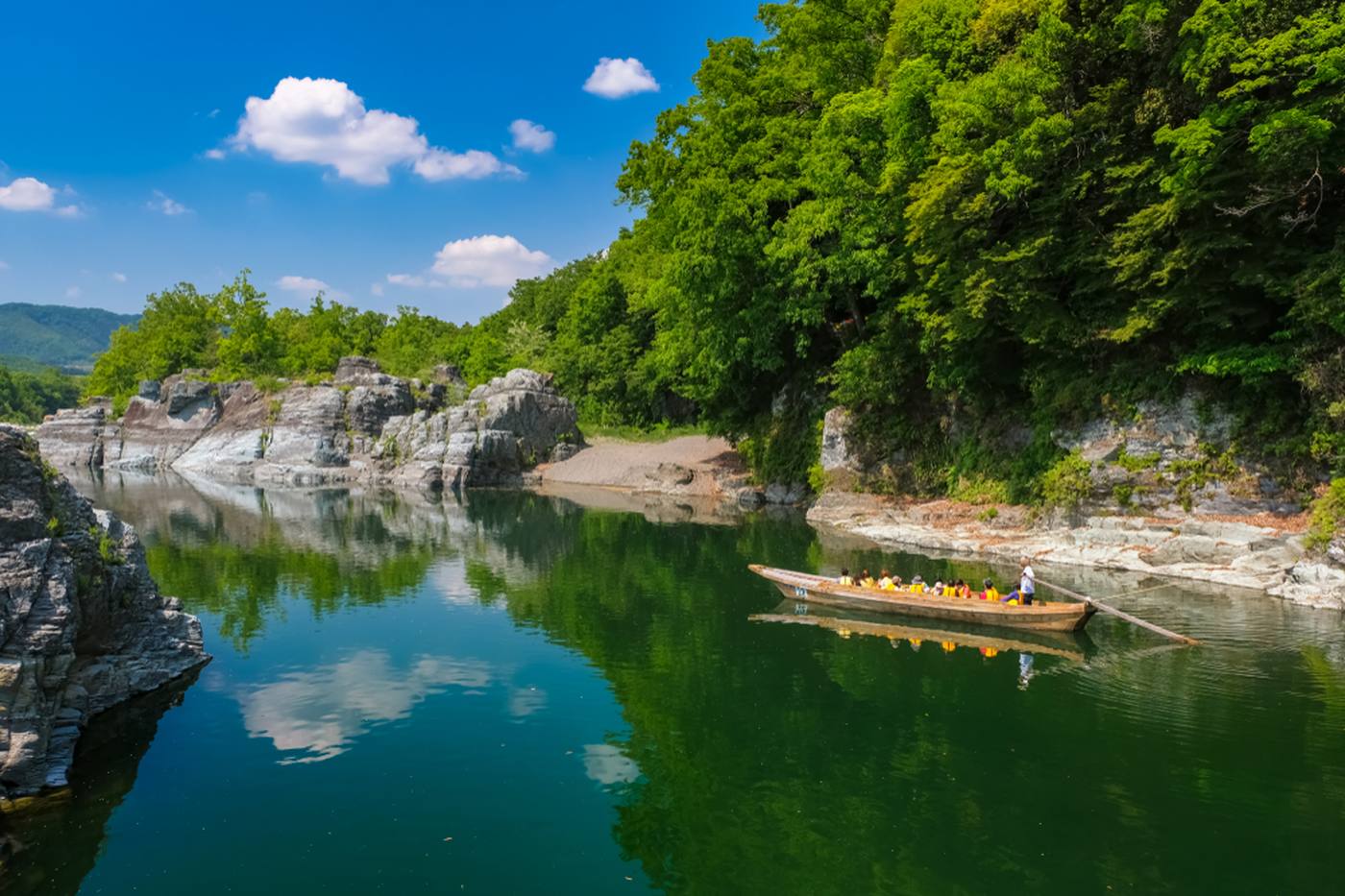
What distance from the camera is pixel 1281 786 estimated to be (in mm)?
12773

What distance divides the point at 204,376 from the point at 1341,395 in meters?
94.0

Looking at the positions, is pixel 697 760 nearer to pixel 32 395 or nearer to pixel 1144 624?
pixel 1144 624

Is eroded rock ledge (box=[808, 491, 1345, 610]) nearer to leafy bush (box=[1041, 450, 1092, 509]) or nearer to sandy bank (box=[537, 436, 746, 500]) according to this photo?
leafy bush (box=[1041, 450, 1092, 509])

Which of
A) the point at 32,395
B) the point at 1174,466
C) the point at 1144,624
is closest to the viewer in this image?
the point at 1144,624

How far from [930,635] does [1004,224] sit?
18250 millimetres

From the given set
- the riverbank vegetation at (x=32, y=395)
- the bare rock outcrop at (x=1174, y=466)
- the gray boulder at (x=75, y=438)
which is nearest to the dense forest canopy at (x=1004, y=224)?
the bare rock outcrop at (x=1174, y=466)

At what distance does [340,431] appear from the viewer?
7144 centimetres

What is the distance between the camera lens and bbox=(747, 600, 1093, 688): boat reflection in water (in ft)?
65.4

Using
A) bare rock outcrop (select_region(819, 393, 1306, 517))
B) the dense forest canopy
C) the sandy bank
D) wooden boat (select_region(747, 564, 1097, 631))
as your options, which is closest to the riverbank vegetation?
the sandy bank

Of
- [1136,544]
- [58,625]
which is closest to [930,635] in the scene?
[1136,544]

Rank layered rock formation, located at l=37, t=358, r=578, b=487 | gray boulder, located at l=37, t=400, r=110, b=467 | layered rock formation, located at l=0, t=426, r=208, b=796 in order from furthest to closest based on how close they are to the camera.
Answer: gray boulder, located at l=37, t=400, r=110, b=467 → layered rock formation, located at l=37, t=358, r=578, b=487 → layered rock formation, located at l=0, t=426, r=208, b=796

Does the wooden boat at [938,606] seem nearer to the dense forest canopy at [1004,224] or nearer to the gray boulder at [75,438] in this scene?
the dense forest canopy at [1004,224]

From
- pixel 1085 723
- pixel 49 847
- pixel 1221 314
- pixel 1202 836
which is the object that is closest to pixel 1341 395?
pixel 1221 314

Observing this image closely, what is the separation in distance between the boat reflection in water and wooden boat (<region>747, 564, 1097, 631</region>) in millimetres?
252
